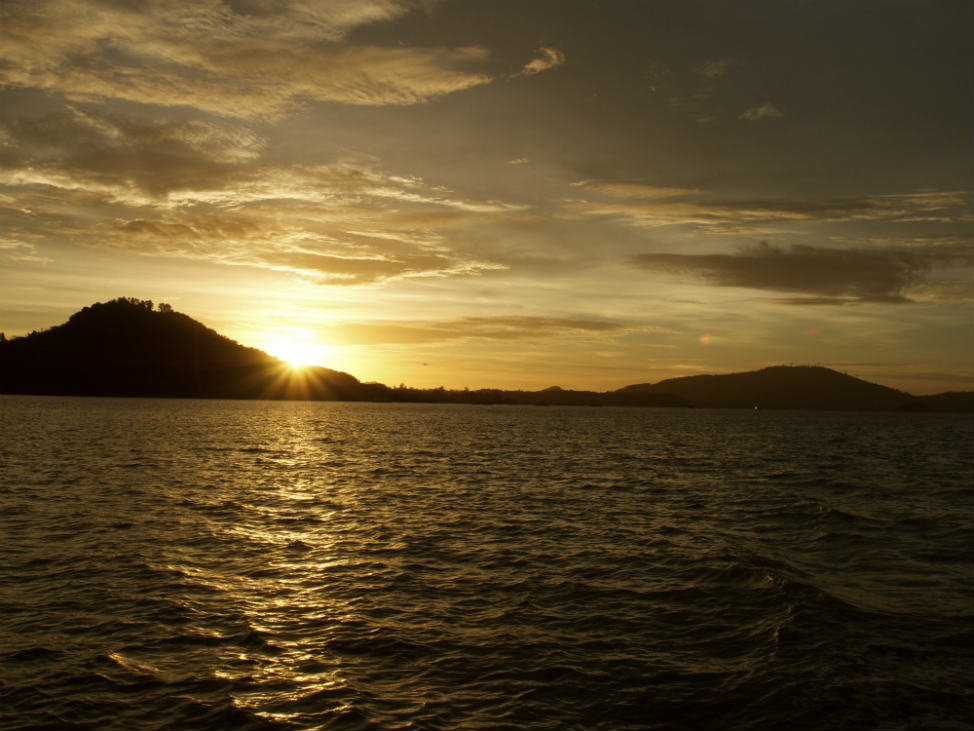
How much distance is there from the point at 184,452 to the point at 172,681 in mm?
67273

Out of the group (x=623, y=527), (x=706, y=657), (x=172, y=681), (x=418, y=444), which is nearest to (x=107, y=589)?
(x=172, y=681)

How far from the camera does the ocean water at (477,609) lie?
597 inches

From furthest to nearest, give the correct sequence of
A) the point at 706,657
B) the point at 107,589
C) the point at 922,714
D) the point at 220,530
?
the point at 220,530, the point at 107,589, the point at 706,657, the point at 922,714

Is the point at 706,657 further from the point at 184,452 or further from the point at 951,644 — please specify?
the point at 184,452

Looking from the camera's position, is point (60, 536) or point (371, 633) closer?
point (371, 633)

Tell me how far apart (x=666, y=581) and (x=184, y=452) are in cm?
6744

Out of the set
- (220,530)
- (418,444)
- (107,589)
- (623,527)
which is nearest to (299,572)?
(107,589)

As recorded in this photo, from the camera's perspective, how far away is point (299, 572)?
2616 cm

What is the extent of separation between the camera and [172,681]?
52.5 feet

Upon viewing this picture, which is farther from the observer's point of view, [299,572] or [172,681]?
[299,572]

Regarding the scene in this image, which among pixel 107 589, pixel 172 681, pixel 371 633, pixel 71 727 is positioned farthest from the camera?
pixel 107 589

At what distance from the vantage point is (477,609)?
71.4 ft

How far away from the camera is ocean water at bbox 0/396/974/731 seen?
49.8 feet

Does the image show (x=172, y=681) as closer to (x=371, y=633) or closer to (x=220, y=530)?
(x=371, y=633)
